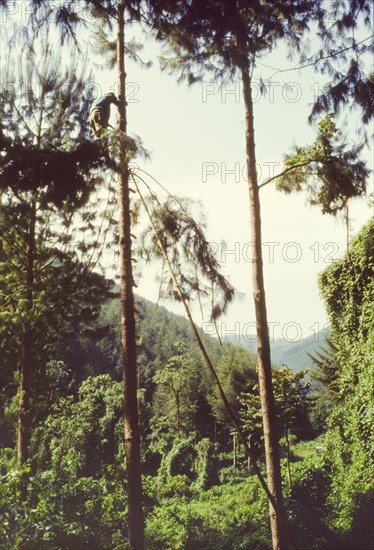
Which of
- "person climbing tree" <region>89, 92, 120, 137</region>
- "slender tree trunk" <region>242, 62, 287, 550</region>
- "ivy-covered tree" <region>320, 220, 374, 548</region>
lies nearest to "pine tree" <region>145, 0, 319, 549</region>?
"slender tree trunk" <region>242, 62, 287, 550</region>

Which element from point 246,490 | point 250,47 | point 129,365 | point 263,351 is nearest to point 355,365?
point 263,351

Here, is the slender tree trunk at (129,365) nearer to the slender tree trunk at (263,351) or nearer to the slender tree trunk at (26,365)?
the slender tree trunk at (263,351)

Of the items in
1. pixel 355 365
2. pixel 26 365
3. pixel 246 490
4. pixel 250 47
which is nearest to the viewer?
pixel 250 47

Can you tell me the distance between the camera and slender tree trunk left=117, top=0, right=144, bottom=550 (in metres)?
5.87

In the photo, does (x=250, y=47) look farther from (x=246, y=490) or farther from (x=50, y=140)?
(x=246, y=490)

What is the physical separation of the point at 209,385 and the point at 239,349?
6.43 m

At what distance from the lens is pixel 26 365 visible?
28.6 ft

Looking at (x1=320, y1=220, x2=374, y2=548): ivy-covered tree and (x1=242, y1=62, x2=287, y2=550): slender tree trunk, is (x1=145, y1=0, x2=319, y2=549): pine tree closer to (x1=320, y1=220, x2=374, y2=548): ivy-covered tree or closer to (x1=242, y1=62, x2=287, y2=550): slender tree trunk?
(x1=242, y1=62, x2=287, y2=550): slender tree trunk

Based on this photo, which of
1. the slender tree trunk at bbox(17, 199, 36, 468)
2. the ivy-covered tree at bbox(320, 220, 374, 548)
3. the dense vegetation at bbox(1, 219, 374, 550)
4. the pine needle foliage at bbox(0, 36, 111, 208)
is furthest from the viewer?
the ivy-covered tree at bbox(320, 220, 374, 548)

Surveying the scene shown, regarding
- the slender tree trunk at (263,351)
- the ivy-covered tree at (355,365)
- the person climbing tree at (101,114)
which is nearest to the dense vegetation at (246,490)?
the ivy-covered tree at (355,365)

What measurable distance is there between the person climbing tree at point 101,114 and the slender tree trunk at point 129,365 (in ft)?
1.04

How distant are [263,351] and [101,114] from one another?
4.64 m

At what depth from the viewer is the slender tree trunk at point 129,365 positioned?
5.87 meters

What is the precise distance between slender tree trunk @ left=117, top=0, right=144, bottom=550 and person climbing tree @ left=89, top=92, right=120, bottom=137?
0.32 metres
